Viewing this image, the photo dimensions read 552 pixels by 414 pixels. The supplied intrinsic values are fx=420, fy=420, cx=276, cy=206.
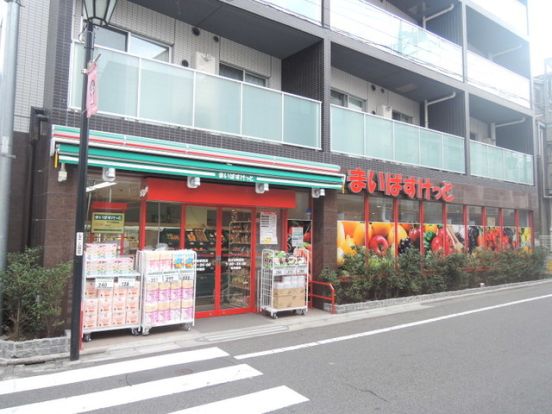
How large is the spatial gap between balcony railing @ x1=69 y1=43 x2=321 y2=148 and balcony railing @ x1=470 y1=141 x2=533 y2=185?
831cm

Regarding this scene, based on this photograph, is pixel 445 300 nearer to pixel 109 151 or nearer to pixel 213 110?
pixel 213 110

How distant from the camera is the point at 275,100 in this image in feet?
33.9

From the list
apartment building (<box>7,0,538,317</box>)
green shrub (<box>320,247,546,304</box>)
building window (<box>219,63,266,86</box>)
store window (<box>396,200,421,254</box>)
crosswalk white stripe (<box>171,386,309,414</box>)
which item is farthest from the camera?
store window (<box>396,200,421,254</box>)

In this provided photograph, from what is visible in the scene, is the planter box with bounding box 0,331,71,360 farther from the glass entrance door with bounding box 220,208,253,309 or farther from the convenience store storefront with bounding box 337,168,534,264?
the convenience store storefront with bounding box 337,168,534,264

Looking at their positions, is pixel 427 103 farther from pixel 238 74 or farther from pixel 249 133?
pixel 249 133

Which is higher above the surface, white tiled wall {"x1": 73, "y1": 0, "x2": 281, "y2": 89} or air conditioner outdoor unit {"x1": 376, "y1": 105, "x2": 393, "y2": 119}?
white tiled wall {"x1": 73, "y1": 0, "x2": 281, "y2": 89}

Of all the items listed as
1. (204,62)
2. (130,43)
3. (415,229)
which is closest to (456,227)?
(415,229)

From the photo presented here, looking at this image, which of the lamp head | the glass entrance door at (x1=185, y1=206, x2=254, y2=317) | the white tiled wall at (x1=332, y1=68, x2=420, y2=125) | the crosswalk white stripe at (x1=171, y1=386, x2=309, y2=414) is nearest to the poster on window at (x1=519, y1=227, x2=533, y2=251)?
the white tiled wall at (x1=332, y1=68, x2=420, y2=125)

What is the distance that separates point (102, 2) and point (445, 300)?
11.3 meters

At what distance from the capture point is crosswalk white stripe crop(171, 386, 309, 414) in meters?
4.57

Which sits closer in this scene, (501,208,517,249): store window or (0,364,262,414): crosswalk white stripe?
(0,364,262,414): crosswalk white stripe

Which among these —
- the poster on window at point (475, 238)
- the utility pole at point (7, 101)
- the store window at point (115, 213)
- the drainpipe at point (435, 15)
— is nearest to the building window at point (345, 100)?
the drainpipe at point (435, 15)

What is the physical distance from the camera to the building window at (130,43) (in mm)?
9320

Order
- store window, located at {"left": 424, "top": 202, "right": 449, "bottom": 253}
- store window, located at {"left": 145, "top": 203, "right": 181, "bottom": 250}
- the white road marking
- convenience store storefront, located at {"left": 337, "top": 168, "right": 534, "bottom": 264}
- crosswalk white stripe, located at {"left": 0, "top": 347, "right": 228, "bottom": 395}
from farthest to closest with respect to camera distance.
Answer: store window, located at {"left": 424, "top": 202, "right": 449, "bottom": 253} < convenience store storefront, located at {"left": 337, "top": 168, "right": 534, "bottom": 264} < store window, located at {"left": 145, "top": 203, "right": 181, "bottom": 250} < the white road marking < crosswalk white stripe, located at {"left": 0, "top": 347, "right": 228, "bottom": 395}
